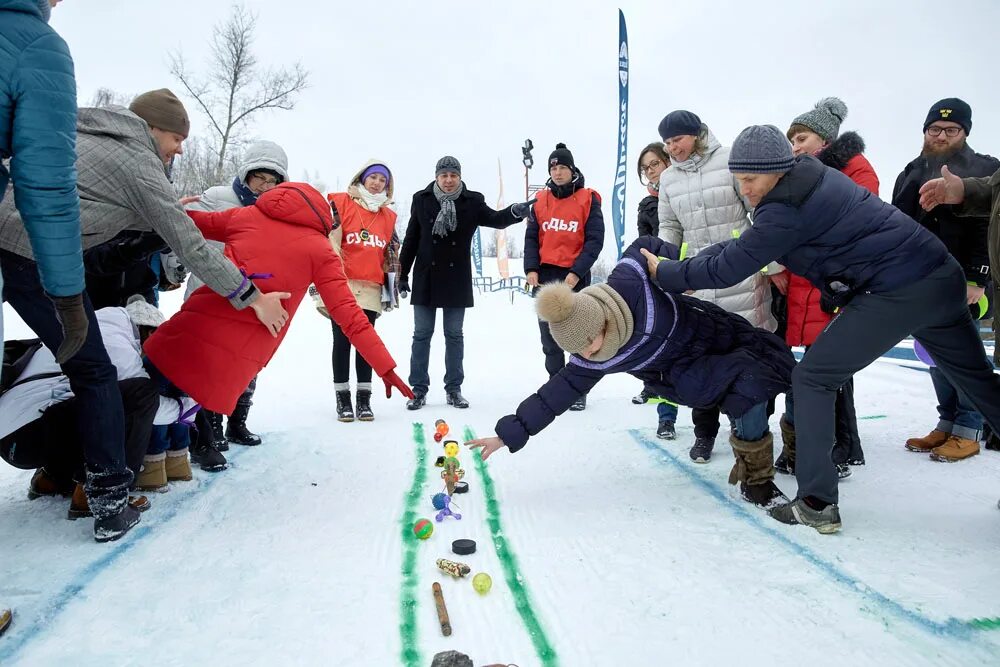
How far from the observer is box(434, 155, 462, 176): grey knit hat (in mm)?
5336

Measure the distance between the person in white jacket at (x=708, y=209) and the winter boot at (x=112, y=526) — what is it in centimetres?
292

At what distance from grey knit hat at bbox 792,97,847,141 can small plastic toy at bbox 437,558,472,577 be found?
3086 mm

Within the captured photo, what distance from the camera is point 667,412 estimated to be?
4199 mm

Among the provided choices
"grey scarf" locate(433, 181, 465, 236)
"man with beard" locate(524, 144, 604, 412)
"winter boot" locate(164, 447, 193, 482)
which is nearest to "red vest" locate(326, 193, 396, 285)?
"grey scarf" locate(433, 181, 465, 236)

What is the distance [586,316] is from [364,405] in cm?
274

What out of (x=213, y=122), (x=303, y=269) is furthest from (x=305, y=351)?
(x=213, y=122)

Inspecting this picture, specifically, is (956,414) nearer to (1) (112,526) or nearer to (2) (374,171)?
(2) (374,171)

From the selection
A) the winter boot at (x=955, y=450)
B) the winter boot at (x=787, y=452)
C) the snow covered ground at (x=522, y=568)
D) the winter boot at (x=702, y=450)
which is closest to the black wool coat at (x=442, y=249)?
the snow covered ground at (x=522, y=568)

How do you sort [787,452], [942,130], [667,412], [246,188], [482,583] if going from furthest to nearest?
[667,412] → [246,188] → [942,130] → [787,452] → [482,583]

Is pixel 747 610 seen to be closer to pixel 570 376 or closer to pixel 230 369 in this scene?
pixel 570 376

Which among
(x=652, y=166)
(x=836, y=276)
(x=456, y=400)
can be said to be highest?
(x=652, y=166)

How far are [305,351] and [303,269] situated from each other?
6.34 meters

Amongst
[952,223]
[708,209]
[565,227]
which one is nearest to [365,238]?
[565,227]

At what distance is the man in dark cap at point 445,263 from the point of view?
17.5 feet
